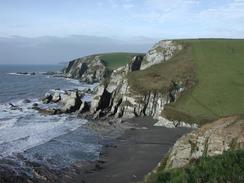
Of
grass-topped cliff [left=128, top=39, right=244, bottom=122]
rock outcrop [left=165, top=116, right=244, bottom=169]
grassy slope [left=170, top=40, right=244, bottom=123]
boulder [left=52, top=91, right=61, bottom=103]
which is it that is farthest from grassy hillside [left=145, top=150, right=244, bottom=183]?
boulder [left=52, top=91, right=61, bottom=103]

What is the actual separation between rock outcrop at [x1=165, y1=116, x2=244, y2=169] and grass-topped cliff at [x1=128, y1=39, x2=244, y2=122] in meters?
39.6

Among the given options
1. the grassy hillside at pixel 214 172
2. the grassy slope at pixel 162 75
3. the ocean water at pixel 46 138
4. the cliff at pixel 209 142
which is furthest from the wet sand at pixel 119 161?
the grassy hillside at pixel 214 172

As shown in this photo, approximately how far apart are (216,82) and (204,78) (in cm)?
374

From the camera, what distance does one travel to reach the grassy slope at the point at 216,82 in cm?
8019

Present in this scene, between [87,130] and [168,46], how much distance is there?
6640 centimetres

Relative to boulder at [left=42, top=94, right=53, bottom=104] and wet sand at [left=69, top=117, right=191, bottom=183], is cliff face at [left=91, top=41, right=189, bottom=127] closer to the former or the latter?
wet sand at [left=69, top=117, right=191, bottom=183]

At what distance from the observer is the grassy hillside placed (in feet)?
43.9

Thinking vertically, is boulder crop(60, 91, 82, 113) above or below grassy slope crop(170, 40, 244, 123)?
below

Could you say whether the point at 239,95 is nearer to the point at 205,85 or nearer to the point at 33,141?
the point at 205,85

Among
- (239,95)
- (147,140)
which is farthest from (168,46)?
(147,140)

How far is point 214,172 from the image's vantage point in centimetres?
1387

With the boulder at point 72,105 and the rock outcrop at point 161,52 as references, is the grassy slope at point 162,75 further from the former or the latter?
the boulder at point 72,105

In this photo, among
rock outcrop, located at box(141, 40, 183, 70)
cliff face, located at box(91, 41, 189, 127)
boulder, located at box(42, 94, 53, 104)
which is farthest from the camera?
rock outcrop, located at box(141, 40, 183, 70)

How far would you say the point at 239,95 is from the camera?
85.4m
